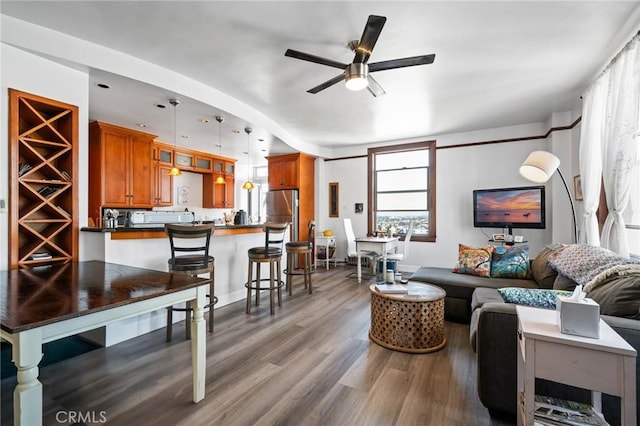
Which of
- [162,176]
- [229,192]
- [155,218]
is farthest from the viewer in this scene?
→ [229,192]

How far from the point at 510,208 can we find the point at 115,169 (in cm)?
666

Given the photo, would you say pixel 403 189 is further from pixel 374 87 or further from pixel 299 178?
pixel 374 87

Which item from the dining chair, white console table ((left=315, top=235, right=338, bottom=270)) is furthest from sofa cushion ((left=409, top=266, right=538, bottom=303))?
white console table ((left=315, top=235, right=338, bottom=270))

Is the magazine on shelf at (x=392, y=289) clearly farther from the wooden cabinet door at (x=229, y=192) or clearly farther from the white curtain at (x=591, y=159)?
the wooden cabinet door at (x=229, y=192)

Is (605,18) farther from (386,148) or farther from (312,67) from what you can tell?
(386,148)

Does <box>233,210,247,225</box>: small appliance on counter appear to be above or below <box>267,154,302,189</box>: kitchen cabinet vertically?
below

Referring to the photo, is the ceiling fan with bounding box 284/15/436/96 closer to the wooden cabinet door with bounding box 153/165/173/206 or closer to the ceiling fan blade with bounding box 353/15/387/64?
the ceiling fan blade with bounding box 353/15/387/64

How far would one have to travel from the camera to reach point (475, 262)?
3359mm

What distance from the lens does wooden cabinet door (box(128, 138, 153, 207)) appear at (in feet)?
15.9

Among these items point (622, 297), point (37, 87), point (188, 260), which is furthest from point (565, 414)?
point (37, 87)

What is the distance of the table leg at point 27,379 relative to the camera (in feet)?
3.37

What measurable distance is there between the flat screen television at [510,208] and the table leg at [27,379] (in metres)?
5.60

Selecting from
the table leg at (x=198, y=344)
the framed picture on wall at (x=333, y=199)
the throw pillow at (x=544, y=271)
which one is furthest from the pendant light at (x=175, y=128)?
the throw pillow at (x=544, y=271)

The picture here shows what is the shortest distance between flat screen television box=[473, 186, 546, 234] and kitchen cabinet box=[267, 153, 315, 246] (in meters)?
3.35
